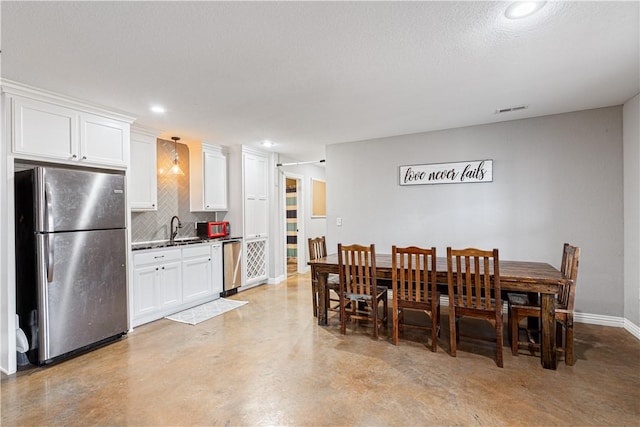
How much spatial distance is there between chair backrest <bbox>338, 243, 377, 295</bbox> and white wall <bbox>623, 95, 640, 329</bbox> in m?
2.62

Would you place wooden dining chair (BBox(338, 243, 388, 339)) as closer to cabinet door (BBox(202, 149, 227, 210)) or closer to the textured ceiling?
the textured ceiling

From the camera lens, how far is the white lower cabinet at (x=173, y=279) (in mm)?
3529

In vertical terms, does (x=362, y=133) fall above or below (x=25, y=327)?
above

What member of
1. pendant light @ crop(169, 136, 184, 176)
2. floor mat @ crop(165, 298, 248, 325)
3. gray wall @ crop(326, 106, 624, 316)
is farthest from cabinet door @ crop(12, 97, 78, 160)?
gray wall @ crop(326, 106, 624, 316)

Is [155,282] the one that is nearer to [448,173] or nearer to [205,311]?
[205,311]

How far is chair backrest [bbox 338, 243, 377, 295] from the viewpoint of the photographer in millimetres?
3072

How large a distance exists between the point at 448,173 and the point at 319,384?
317 cm

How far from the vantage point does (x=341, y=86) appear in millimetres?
2744

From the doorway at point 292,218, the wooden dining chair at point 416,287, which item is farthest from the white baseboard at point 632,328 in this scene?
the doorway at point 292,218

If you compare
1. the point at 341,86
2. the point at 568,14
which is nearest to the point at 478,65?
the point at 568,14

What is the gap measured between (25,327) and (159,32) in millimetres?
2636

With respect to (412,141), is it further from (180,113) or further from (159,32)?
(159,32)

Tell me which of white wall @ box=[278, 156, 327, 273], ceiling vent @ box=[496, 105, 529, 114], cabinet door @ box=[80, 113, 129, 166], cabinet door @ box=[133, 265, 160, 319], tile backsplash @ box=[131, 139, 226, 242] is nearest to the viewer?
cabinet door @ box=[80, 113, 129, 166]

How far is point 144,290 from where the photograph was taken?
356 centimetres
